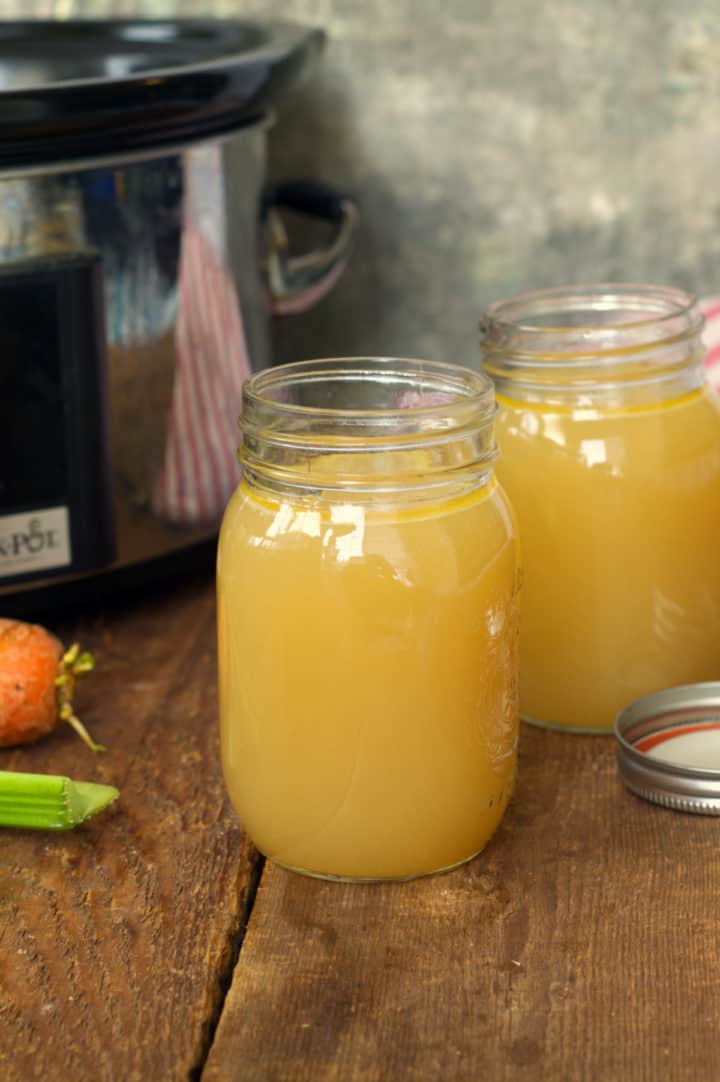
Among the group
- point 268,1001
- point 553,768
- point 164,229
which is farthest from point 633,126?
point 268,1001

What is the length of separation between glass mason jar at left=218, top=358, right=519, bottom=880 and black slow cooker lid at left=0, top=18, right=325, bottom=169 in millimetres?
299

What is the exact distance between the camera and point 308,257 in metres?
1.35

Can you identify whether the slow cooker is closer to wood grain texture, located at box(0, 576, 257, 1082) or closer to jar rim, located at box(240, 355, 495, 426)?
wood grain texture, located at box(0, 576, 257, 1082)

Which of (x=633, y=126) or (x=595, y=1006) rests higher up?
(x=633, y=126)

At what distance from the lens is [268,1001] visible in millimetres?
710

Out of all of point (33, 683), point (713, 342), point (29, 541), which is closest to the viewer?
point (33, 683)

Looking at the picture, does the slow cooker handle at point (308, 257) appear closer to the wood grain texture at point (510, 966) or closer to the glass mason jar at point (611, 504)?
the glass mason jar at point (611, 504)

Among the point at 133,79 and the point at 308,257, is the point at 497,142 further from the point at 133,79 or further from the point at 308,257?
the point at 133,79

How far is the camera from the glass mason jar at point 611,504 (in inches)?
36.4

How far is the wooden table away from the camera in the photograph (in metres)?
0.67

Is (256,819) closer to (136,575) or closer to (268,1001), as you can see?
(268,1001)

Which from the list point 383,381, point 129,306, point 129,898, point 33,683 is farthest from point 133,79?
point 129,898

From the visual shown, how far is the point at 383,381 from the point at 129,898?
34 cm

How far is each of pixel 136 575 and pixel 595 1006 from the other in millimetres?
604
